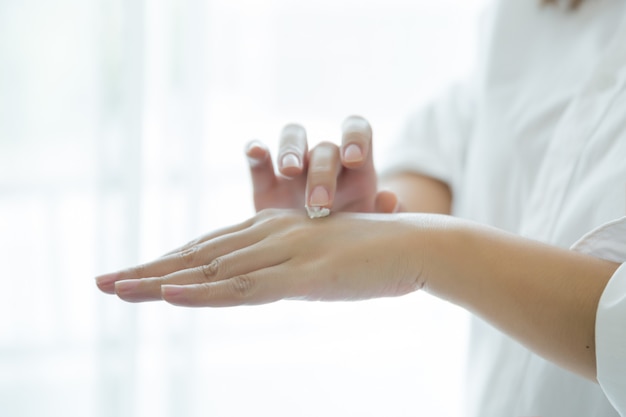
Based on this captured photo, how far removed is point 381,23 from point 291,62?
0.75 ft

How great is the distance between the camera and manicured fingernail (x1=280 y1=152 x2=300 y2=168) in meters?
0.77

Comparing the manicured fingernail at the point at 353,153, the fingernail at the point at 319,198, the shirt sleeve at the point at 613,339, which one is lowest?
the shirt sleeve at the point at 613,339

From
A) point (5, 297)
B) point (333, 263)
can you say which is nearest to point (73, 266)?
point (5, 297)

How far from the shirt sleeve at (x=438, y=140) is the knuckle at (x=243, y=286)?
0.45 metres

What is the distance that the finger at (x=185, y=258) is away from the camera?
0.70 meters

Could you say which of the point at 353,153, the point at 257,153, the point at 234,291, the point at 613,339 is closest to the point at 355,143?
the point at 353,153

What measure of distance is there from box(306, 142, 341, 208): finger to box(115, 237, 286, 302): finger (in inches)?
3.0

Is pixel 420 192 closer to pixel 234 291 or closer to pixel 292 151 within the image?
pixel 292 151

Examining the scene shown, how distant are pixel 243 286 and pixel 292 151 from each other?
0.19 meters

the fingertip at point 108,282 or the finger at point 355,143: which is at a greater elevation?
the finger at point 355,143

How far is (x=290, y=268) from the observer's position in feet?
2.24

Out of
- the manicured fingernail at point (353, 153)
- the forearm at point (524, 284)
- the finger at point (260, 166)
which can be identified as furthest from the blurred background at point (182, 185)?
the forearm at point (524, 284)

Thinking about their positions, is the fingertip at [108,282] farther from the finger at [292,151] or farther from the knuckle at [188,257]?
the finger at [292,151]

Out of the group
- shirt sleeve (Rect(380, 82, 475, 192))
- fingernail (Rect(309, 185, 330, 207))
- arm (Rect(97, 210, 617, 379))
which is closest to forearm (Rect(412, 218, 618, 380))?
arm (Rect(97, 210, 617, 379))
